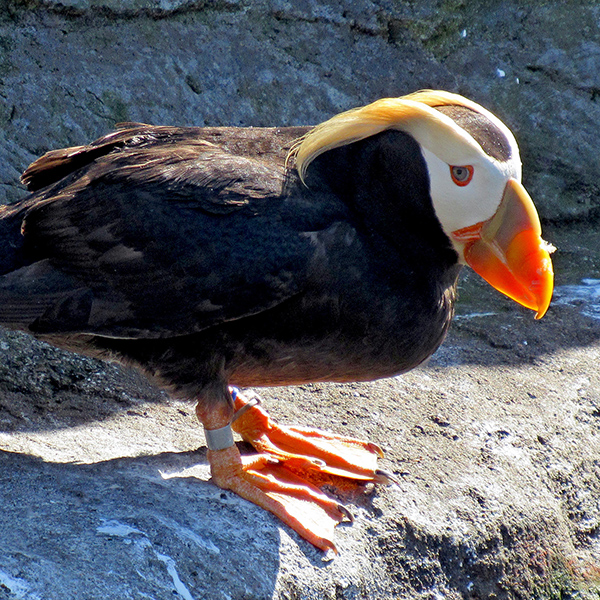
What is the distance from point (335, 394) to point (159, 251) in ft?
4.10

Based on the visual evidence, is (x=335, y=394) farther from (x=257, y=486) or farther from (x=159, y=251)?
(x=159, y=251)

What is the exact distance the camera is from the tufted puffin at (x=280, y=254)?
2.38 m

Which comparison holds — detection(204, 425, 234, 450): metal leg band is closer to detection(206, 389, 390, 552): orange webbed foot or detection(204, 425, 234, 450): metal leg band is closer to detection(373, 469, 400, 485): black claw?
detection(206, 389, 390, 552): orange webbed foot

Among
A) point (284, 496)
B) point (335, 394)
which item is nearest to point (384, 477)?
point (284, 496)

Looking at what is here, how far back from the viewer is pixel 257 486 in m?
2.60

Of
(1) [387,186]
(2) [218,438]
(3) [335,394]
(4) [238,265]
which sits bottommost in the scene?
(3) [335,394]

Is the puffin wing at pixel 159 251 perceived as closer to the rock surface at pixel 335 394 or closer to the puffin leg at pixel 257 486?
the puffin leg at pixel 257 486

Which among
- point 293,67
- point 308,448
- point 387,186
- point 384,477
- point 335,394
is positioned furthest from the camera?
point 293,67

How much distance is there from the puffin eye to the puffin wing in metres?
0.46

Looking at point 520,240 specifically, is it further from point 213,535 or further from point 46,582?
point 46,582

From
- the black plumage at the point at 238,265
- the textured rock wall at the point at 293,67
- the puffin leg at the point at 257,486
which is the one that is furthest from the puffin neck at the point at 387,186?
the textured rock wall at the point at 293,67

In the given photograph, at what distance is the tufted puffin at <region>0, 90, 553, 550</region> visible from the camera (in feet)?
7.80

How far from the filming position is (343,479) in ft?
9.11

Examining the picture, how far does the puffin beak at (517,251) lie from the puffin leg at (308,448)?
2.47 ft
